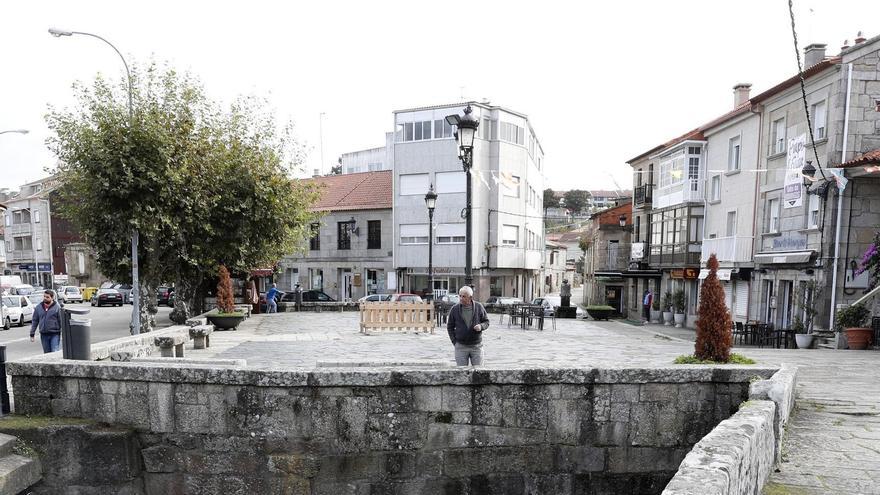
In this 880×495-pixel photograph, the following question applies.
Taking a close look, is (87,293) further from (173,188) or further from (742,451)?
(742,451)

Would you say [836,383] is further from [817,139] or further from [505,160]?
[505,160]

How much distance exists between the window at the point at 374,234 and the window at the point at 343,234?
1487 millimetres

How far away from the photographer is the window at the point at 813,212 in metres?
16.5

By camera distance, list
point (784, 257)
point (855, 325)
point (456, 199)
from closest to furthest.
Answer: point (855, 325) < point (784, 257) < point (456, 199)

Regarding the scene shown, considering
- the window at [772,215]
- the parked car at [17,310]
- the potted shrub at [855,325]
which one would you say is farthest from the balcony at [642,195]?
the parked car at [17,310]

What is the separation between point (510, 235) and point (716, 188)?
12.0 metres

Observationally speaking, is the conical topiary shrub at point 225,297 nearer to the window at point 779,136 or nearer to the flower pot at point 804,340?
the flower pot at point 804,340

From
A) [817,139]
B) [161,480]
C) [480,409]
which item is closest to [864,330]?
[817,139]

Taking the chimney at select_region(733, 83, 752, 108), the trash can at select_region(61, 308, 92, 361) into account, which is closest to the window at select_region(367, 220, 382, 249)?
the chimney at select_region(733, 83, 752, 108)

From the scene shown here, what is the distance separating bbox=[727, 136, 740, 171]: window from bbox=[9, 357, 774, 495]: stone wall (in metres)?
19.6

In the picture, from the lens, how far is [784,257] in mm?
17625

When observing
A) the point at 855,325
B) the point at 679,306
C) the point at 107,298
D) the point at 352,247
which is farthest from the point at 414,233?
the point at 855,325

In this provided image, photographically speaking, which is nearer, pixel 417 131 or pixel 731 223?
pixel 731 223

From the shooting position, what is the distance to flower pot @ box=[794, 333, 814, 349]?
48.2 feet
